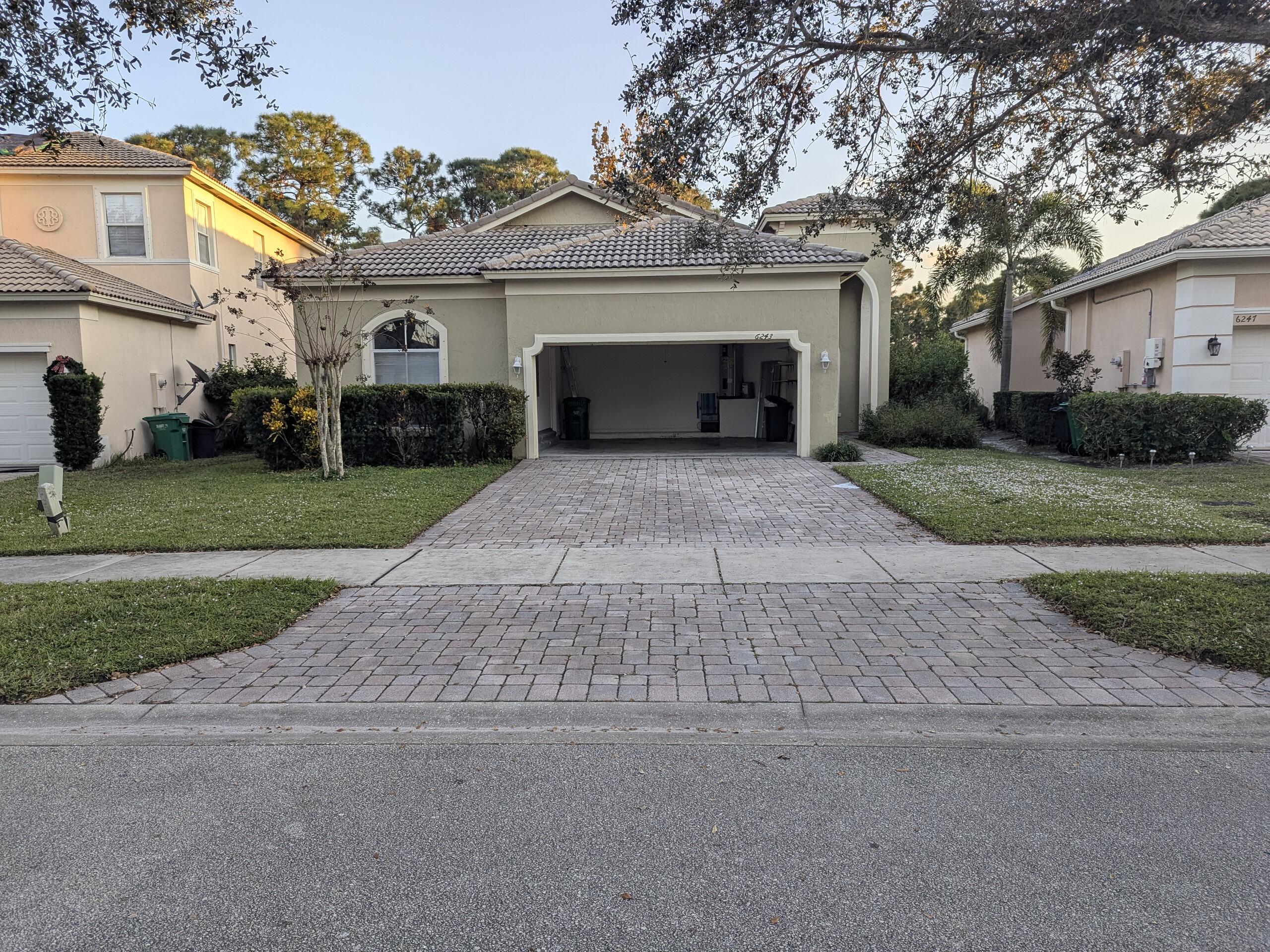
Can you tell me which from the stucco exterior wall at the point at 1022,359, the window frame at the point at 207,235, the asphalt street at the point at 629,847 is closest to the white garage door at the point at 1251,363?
the stucco exterior wall at the point at 1022,359

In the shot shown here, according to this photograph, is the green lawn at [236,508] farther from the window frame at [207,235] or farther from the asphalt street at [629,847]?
the window frame at [207,235]

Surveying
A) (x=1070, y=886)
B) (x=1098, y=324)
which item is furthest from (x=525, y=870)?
(x=1098, y=324)

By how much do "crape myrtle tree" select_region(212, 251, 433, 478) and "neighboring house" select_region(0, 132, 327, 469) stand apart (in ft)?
2.47

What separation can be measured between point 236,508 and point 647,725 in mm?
8100

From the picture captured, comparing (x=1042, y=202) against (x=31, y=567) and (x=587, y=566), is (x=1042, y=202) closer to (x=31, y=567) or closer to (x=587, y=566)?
(x=587, y=566)

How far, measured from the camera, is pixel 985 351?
91.4 feet

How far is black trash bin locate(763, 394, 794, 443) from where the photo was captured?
63.8ft

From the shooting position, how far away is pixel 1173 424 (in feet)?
47.3

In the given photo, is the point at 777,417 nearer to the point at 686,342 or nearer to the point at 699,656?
the point at 686,342

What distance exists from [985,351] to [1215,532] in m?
21.2

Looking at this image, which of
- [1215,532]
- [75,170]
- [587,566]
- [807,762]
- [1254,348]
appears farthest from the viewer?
[75,170]

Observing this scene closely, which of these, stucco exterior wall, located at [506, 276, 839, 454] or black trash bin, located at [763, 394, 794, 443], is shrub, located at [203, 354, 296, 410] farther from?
black trash bin, located at [763, 394, 794, 443]

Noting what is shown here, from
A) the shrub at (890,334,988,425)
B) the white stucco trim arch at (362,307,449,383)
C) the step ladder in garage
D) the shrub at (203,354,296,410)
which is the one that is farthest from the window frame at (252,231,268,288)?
the shrub at (890,334,988,425)

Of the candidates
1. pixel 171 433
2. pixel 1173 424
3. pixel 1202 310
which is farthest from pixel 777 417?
pixel 171 433
